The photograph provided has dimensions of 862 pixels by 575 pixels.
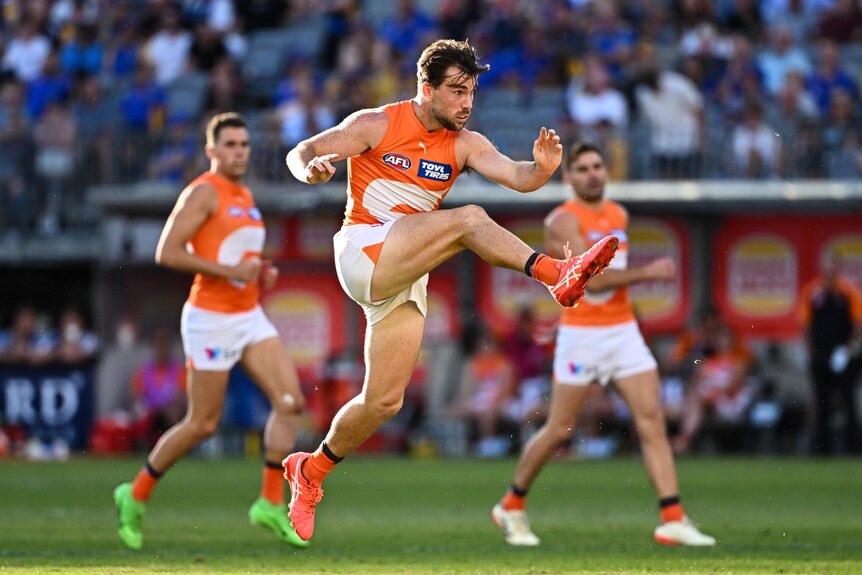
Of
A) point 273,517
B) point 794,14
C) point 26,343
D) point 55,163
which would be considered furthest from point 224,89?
point 273,517

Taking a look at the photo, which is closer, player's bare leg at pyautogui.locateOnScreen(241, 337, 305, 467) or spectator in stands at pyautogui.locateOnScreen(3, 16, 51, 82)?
player's bare leg at pyautogui.locateOnScreen(241, 337, 305, 467)

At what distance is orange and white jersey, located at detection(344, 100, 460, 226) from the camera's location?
Answer: 948cm

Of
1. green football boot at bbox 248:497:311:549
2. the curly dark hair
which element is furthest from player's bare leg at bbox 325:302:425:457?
green football boot at bbox 248:497:311:549

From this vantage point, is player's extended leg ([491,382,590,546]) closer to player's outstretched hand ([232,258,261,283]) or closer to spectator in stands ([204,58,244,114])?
player's outstretched hand ([232,258,261,283])

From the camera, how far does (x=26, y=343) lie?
2420cm

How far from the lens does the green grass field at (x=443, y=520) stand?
990 centimetres

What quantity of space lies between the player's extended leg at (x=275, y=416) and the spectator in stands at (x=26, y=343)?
41.3ft

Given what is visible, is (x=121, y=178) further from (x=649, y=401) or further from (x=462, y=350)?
(x=649, y=401)

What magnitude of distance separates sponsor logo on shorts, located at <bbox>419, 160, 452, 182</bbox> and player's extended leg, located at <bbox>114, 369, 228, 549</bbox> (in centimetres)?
288

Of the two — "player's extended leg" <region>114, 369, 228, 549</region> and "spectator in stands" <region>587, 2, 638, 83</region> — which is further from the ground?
"spectator in stands" <region>587, 2, 638, 83</region>

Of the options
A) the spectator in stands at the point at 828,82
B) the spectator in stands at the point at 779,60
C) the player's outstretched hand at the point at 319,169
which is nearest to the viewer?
the player's outstretched hand at the point at 319,169

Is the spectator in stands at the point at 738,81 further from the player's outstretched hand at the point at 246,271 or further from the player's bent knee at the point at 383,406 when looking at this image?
the player's bent knee at the point at 383,406

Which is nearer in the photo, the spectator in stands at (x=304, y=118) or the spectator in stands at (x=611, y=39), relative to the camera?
the spectator in stands at (x=611, y=39)

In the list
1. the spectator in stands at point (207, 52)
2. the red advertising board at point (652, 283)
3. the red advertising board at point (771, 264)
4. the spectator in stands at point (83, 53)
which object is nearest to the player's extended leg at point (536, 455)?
the red advertising board at point (652, 283)
